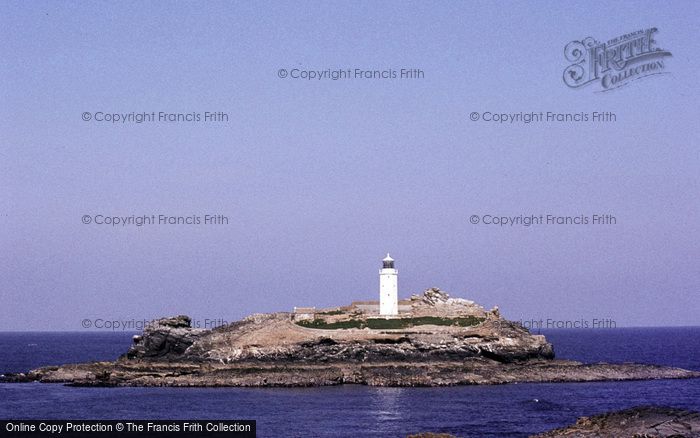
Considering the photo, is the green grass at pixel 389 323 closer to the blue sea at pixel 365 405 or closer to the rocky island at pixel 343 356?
the rocky island at pixel 343 356

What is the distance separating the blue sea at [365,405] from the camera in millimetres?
55688

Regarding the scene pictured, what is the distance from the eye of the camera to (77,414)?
199 feet

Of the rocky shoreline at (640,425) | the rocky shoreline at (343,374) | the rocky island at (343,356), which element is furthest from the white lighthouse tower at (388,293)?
the rocky shoreline at (640,425)

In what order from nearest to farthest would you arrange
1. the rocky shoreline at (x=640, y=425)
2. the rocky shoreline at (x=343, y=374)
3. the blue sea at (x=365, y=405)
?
the rocky shoreline at (x=640, y=425), the blue sea at (x=365, y=405), the rocky shoreline at (x=343, y=374)

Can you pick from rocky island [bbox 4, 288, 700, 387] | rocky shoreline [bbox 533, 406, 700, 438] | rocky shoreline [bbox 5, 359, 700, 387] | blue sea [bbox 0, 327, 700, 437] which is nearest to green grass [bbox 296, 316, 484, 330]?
rocky island [bbox 4, 288, 700, 387]

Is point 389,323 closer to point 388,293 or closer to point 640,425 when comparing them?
point 388,293

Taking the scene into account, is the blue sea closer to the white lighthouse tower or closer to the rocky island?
the rocky island

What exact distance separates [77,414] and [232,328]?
34.4 m

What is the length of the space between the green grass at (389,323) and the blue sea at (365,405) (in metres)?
14.0

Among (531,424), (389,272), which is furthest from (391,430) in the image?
(389,272)

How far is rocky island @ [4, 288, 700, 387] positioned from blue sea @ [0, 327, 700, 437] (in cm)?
308

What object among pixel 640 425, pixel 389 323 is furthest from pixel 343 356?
pixel 640 425

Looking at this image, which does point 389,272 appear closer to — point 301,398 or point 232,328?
point 232,328

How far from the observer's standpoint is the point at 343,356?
85.8 metres
